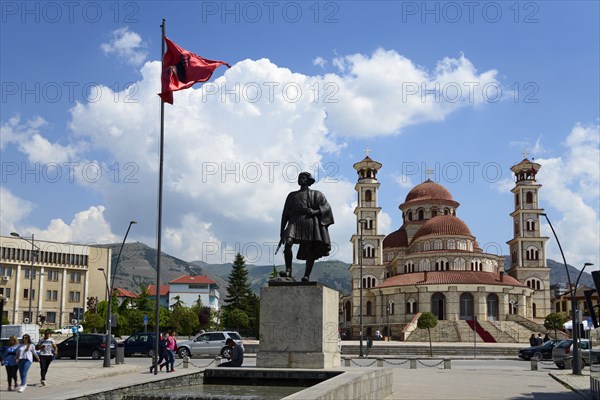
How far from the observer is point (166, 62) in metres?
20.0

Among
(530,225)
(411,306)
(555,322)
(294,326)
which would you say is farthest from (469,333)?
(294,326)

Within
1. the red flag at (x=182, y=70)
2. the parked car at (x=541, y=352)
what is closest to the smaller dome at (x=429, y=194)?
the parked car at (x=541, y=352)

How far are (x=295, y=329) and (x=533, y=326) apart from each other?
63.7m

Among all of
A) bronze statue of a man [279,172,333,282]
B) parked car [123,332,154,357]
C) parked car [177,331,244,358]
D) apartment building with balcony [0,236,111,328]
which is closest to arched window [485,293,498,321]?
parked car [177,331,244,358]

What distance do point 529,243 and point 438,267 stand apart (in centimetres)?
1481

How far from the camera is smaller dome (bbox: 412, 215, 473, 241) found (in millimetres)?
82188

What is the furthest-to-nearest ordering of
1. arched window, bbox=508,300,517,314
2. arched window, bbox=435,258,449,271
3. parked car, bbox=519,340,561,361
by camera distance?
arched window, bbox=435,258,449,271 < arched window, bbox=508,300,517,314 < parked car, bbox=519,340,561,361

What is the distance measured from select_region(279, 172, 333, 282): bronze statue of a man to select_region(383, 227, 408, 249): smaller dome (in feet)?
264

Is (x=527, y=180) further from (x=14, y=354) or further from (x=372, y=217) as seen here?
(x=14, y=354)

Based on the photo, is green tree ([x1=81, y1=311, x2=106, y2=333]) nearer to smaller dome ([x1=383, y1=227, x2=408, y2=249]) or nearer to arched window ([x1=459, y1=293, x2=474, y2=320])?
arched window ([x1=459, y1=293, x2=474, y2=320])

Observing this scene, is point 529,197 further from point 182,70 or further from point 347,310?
point 182,70

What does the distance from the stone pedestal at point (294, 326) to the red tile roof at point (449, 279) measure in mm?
62279

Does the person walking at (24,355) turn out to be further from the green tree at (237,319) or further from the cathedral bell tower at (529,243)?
the cathedral bell tower at (529,243)

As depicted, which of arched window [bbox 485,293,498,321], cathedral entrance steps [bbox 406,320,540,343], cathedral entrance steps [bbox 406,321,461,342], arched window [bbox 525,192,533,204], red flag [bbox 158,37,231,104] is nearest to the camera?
red flag [bbox 158,37,231,104]
